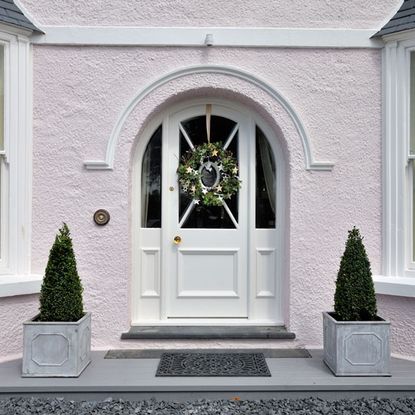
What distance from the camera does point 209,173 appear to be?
5258 millimetres

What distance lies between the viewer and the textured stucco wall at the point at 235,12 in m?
4.97

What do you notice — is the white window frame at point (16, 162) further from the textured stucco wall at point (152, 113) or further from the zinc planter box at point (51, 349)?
the zinc planter box at point (51, 349)

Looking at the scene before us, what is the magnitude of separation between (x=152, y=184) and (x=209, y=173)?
658 millimetres

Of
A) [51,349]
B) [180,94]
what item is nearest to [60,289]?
[51,349]

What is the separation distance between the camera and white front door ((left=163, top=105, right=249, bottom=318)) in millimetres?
5215

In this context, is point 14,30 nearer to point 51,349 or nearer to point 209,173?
point 209,173

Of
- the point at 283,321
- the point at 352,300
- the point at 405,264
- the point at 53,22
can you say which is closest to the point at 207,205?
the point at 283,321

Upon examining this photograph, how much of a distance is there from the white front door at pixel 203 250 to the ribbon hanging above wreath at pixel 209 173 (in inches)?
3.2

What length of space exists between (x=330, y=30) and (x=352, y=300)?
2824 mm

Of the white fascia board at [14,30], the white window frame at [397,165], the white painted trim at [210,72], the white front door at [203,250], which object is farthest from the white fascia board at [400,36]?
the white fascia board at [14,30]

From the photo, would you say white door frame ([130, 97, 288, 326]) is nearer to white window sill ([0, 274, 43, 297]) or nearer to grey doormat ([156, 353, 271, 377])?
grey doormat ([156, 353, 271, 377])

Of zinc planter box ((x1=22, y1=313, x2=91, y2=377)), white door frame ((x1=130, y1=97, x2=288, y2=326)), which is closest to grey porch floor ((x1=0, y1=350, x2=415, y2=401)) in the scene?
zinc planter box ((x1=22, y1=313, x2=91, y2=377))

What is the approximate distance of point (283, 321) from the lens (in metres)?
5.18

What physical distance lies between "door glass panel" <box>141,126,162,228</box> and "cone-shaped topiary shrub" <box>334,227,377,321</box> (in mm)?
2107
